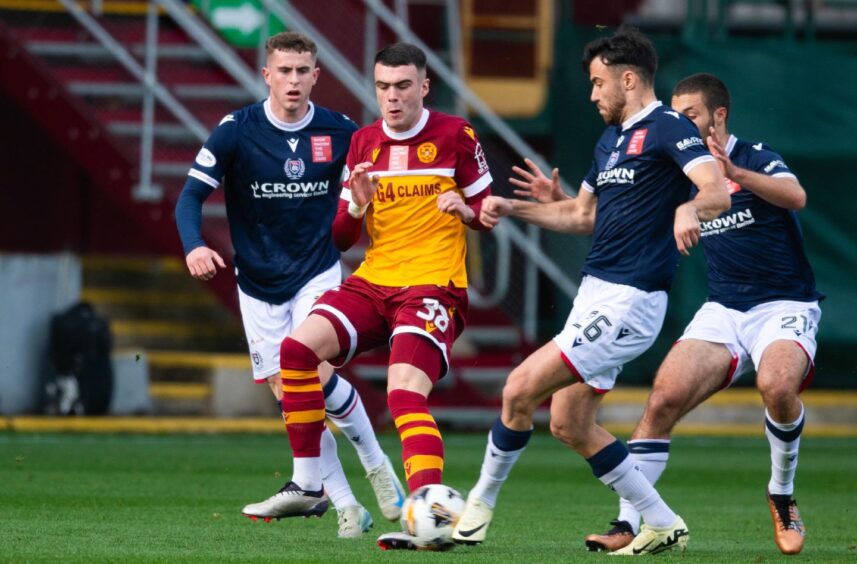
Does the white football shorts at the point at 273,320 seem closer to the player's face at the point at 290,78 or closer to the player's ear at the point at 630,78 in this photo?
the player's face at the point at 290,78

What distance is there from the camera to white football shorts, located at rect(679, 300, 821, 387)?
899cm

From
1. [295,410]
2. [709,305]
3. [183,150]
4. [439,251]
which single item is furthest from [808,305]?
[183,150]

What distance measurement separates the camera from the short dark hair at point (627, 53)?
321 inches

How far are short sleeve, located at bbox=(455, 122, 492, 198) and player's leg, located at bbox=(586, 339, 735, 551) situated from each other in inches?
55.7

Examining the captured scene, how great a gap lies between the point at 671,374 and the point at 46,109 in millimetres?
9741

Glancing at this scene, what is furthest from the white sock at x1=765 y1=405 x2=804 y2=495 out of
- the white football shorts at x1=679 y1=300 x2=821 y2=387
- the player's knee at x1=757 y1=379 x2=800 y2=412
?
the white football shorts at x1=679 y1=300 x2=821 y2=387

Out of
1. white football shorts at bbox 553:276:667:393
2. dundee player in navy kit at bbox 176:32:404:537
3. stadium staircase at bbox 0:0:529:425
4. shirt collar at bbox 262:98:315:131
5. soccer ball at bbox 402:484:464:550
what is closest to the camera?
soccer ball at bbox 402:484:464:550

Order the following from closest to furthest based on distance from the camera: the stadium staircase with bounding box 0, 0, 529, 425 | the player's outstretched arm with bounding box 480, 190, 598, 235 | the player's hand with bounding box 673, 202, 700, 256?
the player's hand with bounding box 673, 202, 700, 256
the player's outstretched arm with bounding box 480, 190, 598, 235
the stadium staircase with bounding box 0, 0, 529, 425

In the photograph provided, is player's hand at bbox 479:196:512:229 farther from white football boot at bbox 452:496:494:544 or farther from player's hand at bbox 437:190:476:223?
white football boot at bbox 452:496:494:544

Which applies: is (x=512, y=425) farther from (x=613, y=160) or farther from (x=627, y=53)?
(x=627, y=53)

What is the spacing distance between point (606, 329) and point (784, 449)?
157cm

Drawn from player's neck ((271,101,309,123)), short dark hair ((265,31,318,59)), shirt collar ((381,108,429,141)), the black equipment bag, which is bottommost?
the black equipment bag

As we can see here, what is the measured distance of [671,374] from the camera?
886 cm

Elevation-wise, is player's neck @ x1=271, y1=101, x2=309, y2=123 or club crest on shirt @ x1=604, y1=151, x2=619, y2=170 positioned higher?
player's neck @ x1=271, y1=101, x2=309, y2=123
